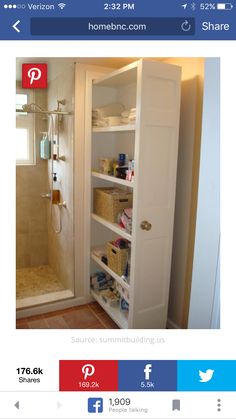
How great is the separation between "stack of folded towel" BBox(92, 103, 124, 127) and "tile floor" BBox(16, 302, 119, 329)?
129cm

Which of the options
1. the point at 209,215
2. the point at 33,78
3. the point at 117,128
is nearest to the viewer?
the point at 209,215

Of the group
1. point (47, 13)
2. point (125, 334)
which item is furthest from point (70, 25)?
point (125, 334)

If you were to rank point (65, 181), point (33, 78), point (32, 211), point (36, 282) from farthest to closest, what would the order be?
point (32, 211) → point (36, 282) → point (65, 181) → point (33, 78)

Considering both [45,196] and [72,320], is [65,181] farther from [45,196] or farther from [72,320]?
[72,320]

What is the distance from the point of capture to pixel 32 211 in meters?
2.86

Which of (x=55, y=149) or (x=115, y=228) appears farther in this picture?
(x=55, y=149)

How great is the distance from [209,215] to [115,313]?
52.4 inches

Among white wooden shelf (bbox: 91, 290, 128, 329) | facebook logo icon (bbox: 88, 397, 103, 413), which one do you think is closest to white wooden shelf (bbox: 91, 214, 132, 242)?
white wooden shelf (bbox: 91, 290, 128, 329)

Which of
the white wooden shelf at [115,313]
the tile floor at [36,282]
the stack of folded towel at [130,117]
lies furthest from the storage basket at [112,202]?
the tile floor at [36,282]

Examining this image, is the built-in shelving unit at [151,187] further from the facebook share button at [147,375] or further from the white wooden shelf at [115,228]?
the facebook share button at [147,375]

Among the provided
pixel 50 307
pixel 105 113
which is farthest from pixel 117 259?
pixel 105 113

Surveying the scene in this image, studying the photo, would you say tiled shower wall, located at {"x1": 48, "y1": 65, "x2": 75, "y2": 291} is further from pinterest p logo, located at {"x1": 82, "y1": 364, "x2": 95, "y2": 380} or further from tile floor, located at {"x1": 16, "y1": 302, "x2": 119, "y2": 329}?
pinterest p logo, located at {"x1": 82, "y1": 364, "x2": 95, "y2": 380}

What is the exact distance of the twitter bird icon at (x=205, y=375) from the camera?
61 cm

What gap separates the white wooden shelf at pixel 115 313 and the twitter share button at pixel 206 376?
1104 mm
